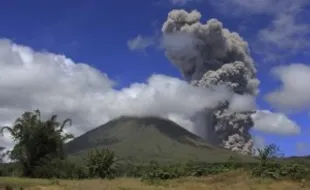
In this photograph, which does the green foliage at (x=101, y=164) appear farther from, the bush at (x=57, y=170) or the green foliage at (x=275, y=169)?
the green foliage at (x=275, y=169)

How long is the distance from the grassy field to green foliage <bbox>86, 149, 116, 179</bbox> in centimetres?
1058

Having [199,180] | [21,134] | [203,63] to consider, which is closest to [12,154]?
[21,134]

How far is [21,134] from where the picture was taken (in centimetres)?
5197

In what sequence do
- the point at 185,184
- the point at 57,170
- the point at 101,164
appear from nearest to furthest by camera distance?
the point at 185,184, the point at 101,164, the point at 57,170

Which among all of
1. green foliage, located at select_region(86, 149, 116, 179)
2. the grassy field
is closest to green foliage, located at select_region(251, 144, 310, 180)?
the grassy field

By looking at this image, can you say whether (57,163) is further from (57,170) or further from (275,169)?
(275,169)

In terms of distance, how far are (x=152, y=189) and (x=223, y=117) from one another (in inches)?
6546

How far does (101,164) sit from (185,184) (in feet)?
45.3

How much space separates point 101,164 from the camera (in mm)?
46406

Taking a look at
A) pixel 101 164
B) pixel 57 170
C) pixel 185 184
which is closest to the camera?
pixel 185 184

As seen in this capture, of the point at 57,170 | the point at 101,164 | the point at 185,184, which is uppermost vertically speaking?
the point at 101,164

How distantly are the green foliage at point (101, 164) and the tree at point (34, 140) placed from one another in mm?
6803

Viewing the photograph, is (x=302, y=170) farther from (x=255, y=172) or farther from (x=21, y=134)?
(x=21, y=134)

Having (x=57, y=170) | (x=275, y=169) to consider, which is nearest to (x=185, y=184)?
(x=275, y=169)
